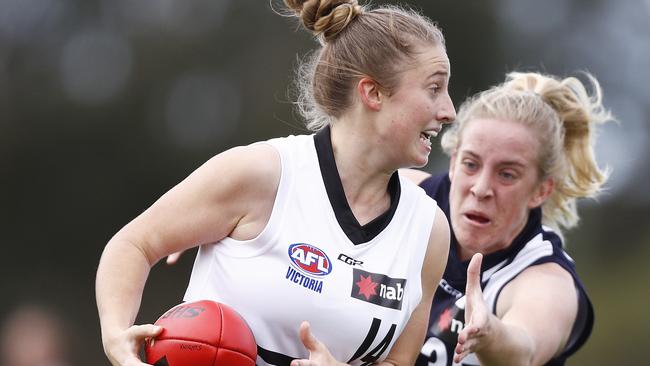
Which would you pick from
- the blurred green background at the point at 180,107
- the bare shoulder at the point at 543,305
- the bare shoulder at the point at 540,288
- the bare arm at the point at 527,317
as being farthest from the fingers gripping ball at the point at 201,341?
the blurred green background at the point at 180,107

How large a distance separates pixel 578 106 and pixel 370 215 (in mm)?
1724

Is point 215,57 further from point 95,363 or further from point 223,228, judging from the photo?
point 223,228

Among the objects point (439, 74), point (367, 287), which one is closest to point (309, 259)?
point (367, 287)

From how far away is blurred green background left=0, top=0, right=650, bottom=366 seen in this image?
10094 mm

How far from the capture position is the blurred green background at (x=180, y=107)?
33.1ft

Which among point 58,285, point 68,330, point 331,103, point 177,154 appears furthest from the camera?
point 177,154

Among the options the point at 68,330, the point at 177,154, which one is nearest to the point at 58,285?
the point at 68,330

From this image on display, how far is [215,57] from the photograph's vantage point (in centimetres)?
1131

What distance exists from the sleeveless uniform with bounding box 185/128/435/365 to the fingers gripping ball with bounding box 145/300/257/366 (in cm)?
15

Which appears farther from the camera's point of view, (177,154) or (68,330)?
(177,154)

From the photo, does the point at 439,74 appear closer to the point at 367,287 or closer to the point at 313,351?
the point at 367,287

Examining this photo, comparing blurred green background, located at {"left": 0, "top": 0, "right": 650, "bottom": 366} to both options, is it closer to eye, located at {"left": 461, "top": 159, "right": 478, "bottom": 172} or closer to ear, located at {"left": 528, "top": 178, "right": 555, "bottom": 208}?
ear, located at {"left": 528, "top": 178, "right": 555, "bottom": 208}

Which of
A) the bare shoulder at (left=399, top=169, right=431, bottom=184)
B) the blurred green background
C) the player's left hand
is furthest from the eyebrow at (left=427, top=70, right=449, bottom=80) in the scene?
the blurred green background

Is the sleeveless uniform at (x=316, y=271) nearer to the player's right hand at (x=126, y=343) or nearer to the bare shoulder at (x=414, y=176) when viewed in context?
the player's right hand at (x=126, y=343)
